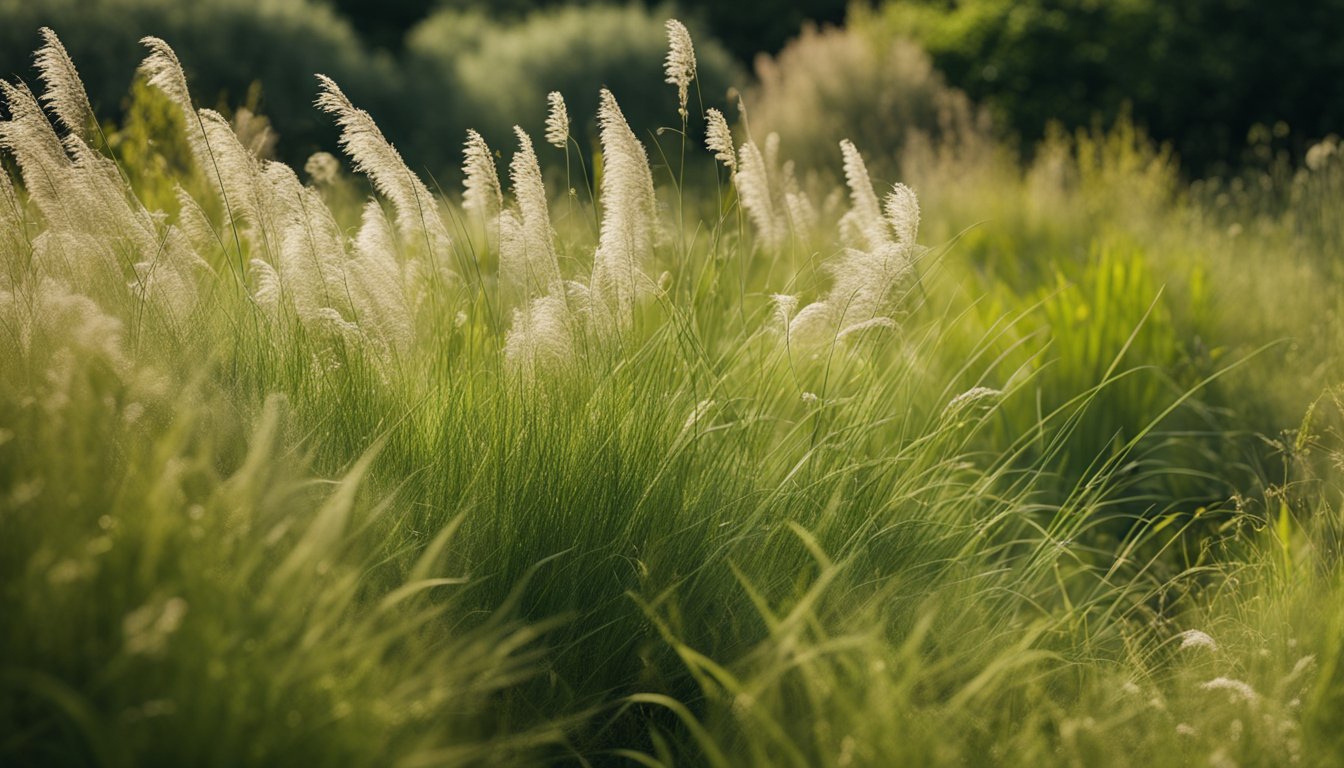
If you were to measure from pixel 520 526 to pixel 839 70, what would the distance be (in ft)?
29.2

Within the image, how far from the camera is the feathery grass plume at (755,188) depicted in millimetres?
2791

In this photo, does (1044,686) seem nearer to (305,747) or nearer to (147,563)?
(305,747)

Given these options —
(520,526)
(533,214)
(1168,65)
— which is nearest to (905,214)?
(533,214)

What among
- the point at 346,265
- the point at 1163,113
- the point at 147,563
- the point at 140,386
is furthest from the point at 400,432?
the point at 1163,113

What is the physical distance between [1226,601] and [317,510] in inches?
83.5

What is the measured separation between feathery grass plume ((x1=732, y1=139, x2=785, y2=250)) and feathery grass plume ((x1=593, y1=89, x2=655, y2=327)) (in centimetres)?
33

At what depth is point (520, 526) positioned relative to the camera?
2.31 meters

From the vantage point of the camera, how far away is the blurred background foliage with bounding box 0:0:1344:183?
29.5 ft

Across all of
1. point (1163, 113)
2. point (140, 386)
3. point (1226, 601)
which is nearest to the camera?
point (140, 386)

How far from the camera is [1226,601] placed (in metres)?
2.79

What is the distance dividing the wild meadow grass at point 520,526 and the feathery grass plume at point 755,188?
0.02m

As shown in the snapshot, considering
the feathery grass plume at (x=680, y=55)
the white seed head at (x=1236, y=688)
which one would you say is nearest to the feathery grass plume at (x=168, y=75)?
the feathery grass plume at (x=680, y=55)

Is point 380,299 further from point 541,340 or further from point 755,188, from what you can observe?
point 755,188

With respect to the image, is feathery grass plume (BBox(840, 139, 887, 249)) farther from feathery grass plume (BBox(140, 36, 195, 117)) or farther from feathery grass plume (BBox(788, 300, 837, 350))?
feathery grass plume (BBox(140, 36, 195, 117))
